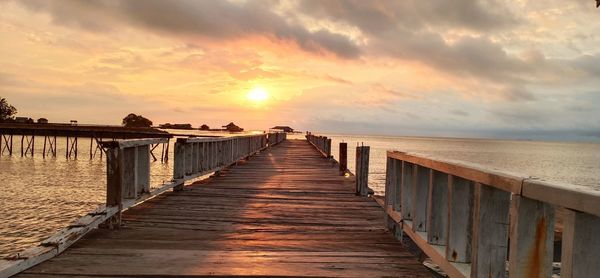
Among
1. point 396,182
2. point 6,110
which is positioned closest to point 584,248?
point 396,182

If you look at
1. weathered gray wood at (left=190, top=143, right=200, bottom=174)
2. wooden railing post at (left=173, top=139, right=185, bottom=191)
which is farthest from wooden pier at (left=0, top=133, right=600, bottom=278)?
weathered gray wood at (left=190, top=143, right=200, bottom=174)

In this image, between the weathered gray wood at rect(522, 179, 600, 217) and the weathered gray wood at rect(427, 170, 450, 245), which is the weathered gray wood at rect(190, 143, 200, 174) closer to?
the weathered gray wood at rect(427, 170, 450, 245)

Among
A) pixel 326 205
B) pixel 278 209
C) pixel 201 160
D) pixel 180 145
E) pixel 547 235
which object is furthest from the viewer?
pixel 201 160

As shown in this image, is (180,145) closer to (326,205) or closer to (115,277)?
(326,205)

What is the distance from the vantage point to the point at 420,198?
482 centimetres

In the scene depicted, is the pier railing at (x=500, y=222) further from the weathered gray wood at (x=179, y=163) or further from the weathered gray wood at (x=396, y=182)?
the weathered gray wood at (x=179, y=163)

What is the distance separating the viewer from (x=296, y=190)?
35.6ft

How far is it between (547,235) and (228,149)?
14094 mm

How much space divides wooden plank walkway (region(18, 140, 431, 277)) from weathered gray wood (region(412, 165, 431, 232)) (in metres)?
0.40

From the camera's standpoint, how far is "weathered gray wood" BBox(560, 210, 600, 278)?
2.03 meters

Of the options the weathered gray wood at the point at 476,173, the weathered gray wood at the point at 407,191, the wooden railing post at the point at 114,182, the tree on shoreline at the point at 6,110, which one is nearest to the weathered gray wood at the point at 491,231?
the weathered gray wood at the point at 476,173

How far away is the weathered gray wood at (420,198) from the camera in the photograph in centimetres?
477

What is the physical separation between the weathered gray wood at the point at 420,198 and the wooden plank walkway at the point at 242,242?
15.7 inches

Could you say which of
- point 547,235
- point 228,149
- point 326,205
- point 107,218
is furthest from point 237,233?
point 228,149
